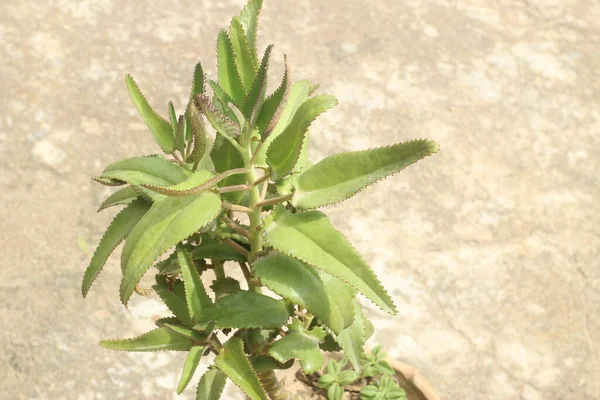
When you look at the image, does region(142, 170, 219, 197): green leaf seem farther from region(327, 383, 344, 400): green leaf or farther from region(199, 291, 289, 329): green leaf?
region(327, 383, 344, 400): green leaf

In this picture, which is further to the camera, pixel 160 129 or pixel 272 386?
pixel 272 386

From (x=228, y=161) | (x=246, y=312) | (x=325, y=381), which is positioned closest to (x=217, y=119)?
(x=228, y=161)

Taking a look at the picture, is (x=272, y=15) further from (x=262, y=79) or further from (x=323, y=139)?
(x=262, y=79)

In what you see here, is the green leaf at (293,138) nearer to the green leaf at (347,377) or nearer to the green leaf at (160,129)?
the green leaf at (160,129)

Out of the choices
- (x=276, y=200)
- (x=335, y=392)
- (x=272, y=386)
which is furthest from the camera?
(x=335, y=392)

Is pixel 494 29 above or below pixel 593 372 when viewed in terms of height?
above

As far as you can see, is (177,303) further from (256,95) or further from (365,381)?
(365,381)

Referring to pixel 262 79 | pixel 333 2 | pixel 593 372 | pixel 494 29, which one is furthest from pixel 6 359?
pixel 494 29

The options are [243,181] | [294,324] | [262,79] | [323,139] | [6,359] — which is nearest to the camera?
[262,79]
